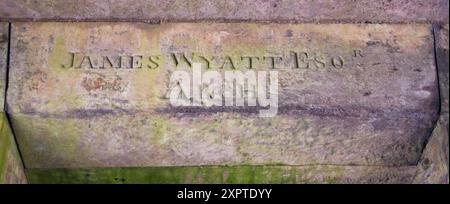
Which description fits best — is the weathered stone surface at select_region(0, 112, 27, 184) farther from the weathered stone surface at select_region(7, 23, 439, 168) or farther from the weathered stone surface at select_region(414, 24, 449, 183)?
the weathered stone surface at select_region(414, 24, 449, 183)

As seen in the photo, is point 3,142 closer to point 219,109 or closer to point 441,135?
point 219,109

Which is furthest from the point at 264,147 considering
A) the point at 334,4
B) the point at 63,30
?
the point at 63,30

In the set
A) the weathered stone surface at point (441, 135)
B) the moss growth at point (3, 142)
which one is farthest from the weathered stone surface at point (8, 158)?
the weathered stone surface at point (441, 135)

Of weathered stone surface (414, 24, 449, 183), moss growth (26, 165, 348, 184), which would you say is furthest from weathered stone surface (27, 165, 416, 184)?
weathered stone surface (414, 24, 449, 183)

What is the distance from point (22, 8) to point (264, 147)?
1.17 m

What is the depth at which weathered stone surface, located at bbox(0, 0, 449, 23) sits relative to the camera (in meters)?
2.14

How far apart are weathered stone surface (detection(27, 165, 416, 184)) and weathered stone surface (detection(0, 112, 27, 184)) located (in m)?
0.09

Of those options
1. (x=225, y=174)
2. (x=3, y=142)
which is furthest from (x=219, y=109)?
(x=3, y=142)

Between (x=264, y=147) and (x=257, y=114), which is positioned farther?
(x=264, y=147)

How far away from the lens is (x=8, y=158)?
2.07 meters

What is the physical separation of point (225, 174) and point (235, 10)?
2.43 feet

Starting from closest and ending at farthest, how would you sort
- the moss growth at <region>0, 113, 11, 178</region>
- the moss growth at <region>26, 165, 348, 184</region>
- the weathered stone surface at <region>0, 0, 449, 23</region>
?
the moss growth at <region>0, 113, 11, 178</region>, the weathered stone surface at <region>0, 0, 449, 23</region>, the moss growth at <region>26, 165, 348, 184</region>

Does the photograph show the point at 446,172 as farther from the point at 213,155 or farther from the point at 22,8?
the point at 22,8

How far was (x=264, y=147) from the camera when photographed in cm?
219
